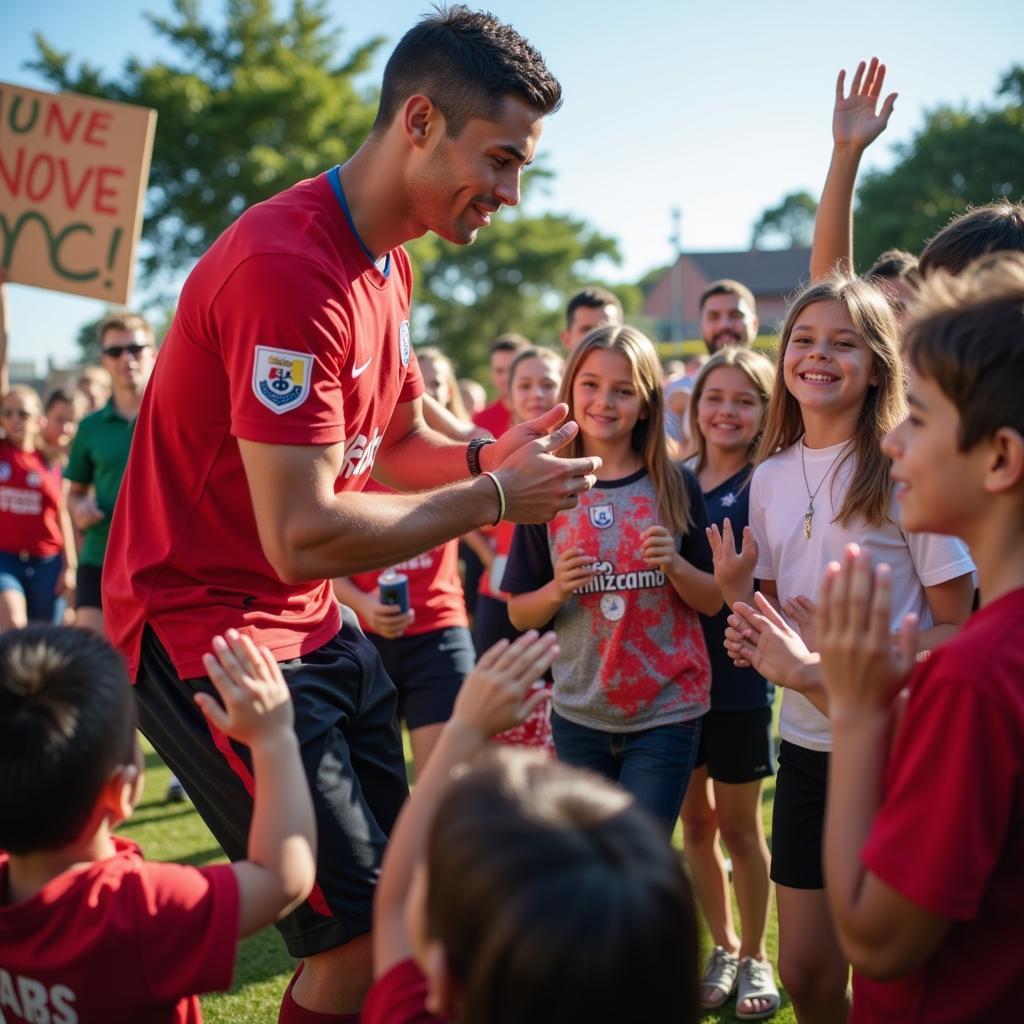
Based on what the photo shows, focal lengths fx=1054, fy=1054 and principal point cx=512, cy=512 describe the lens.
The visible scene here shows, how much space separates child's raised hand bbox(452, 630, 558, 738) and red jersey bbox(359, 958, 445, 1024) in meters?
0.40

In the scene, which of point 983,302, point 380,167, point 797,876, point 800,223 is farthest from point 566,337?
point 800,223

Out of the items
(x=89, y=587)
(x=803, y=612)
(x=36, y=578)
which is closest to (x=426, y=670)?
(x=89, y=587)

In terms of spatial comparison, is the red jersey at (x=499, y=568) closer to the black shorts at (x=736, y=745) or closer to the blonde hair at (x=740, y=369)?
the blonde hair at (x=740, y=369)

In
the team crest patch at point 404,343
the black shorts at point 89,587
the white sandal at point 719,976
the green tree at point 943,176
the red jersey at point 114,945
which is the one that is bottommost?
the white sandal at point 719,976

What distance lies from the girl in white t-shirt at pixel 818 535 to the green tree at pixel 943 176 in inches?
1496

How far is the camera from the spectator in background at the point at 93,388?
357 inches

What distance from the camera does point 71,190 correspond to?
614 centimetres

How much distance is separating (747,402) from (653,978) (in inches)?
134

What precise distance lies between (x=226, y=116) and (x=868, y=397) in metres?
27.0

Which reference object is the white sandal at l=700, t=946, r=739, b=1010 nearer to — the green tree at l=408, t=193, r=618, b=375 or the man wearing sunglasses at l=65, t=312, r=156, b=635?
the man wearing sunglasses at l=65, t=312, r=156, b=635

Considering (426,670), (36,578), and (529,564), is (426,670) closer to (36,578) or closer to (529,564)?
(529,564)

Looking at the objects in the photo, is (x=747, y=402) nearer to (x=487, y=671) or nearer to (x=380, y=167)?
(x=380, y=167)

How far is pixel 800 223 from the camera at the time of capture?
92.1 meters

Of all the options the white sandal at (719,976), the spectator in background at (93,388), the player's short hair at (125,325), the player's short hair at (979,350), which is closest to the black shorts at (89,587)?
the player's short hair at (125,325)
